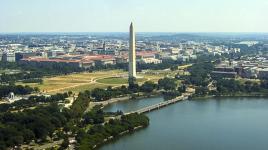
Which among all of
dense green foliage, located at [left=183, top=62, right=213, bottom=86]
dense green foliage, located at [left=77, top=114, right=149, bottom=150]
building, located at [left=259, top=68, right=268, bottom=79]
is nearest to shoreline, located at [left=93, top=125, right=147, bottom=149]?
dense green foliage, located at [left=77, top=114, right=149, bottom=150]

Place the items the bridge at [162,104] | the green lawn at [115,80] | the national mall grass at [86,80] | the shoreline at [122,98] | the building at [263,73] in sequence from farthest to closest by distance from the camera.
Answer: the building at [263,73]
the green lawn at [115,80]
the national mall grass at [86,80]
the shoreline at [122,98]
the bridge at [162,104]

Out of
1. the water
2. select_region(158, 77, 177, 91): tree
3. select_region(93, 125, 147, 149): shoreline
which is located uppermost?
select_region(158, 77, 177, 91): tree

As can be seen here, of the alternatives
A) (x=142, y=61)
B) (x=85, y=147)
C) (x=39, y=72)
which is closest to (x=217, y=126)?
(x=85, y=147)

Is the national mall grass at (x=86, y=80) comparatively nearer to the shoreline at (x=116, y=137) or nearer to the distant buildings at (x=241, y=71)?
the distant buildings at (x=241, y=71)

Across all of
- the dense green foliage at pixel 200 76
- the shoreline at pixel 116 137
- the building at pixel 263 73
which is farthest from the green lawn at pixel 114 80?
the shoreline at pixel 116 137

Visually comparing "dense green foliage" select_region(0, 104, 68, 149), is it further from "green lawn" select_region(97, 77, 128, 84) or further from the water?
"green lawn" select_region(97, 77, 128, 84)

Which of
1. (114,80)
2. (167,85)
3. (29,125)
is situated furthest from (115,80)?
(29,125)

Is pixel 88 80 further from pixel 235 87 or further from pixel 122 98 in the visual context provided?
pixel 235 87

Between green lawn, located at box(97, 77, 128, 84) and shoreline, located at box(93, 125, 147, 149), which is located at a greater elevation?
green lawn, located at box(97, 77, 128, 84)
